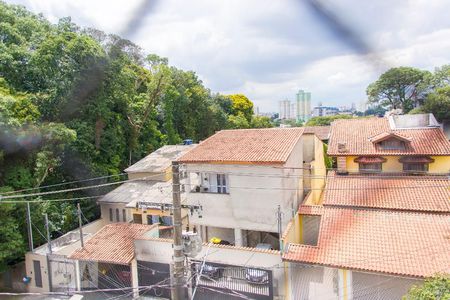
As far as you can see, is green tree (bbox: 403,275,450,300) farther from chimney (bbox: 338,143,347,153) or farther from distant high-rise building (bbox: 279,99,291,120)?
distant high-rise building (bbox: 279,99,291,120)

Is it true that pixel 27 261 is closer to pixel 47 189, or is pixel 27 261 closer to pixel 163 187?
pixel 47 189

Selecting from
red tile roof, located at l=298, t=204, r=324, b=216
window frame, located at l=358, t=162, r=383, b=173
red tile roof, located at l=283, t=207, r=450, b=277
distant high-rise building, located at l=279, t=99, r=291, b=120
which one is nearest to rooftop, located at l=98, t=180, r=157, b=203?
red tile roof, located at l=298, t=204, r=324, b=216

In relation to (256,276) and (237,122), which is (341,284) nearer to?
(256,276)

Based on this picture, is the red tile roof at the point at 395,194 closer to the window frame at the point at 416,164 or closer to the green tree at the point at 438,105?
the window frame at the point at 416,164

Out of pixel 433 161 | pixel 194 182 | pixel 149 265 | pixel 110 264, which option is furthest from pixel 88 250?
pixel 433 161

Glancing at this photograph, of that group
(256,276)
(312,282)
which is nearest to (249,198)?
(256,276)

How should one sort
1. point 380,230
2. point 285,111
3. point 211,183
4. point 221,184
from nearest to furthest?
point 380,230 → point 221,184 → point 211,183 → point 285,111
